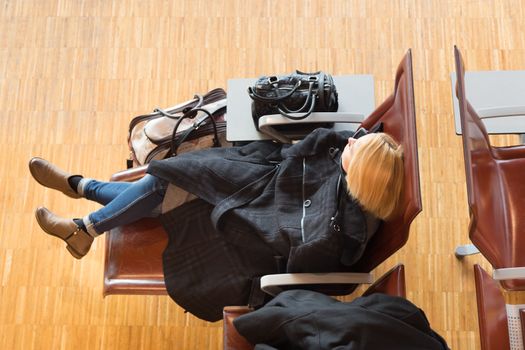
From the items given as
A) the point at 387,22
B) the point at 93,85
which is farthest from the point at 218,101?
the point at 387,22

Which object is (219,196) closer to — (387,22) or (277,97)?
(277,97)

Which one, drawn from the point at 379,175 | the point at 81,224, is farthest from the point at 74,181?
the point at 379,175

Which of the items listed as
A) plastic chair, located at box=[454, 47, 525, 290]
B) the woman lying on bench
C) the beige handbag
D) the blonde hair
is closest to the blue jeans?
the woman lying on bench

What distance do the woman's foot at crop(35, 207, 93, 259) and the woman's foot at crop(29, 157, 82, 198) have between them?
144mm

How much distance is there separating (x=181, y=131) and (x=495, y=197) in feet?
3.55

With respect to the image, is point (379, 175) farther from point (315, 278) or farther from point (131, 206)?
point (131, 206)

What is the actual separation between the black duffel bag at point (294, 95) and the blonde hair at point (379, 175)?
309 mm

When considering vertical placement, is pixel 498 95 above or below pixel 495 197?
above

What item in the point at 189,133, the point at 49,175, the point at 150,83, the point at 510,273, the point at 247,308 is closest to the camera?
the point at 510,273

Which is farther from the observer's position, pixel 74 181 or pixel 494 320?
pixel 74 181

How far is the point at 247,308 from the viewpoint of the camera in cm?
189

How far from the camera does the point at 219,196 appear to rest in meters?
2.01

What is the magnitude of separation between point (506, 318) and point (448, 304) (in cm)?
51

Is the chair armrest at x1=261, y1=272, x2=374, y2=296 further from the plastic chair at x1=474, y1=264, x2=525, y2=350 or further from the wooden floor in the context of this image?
the wooden floor
